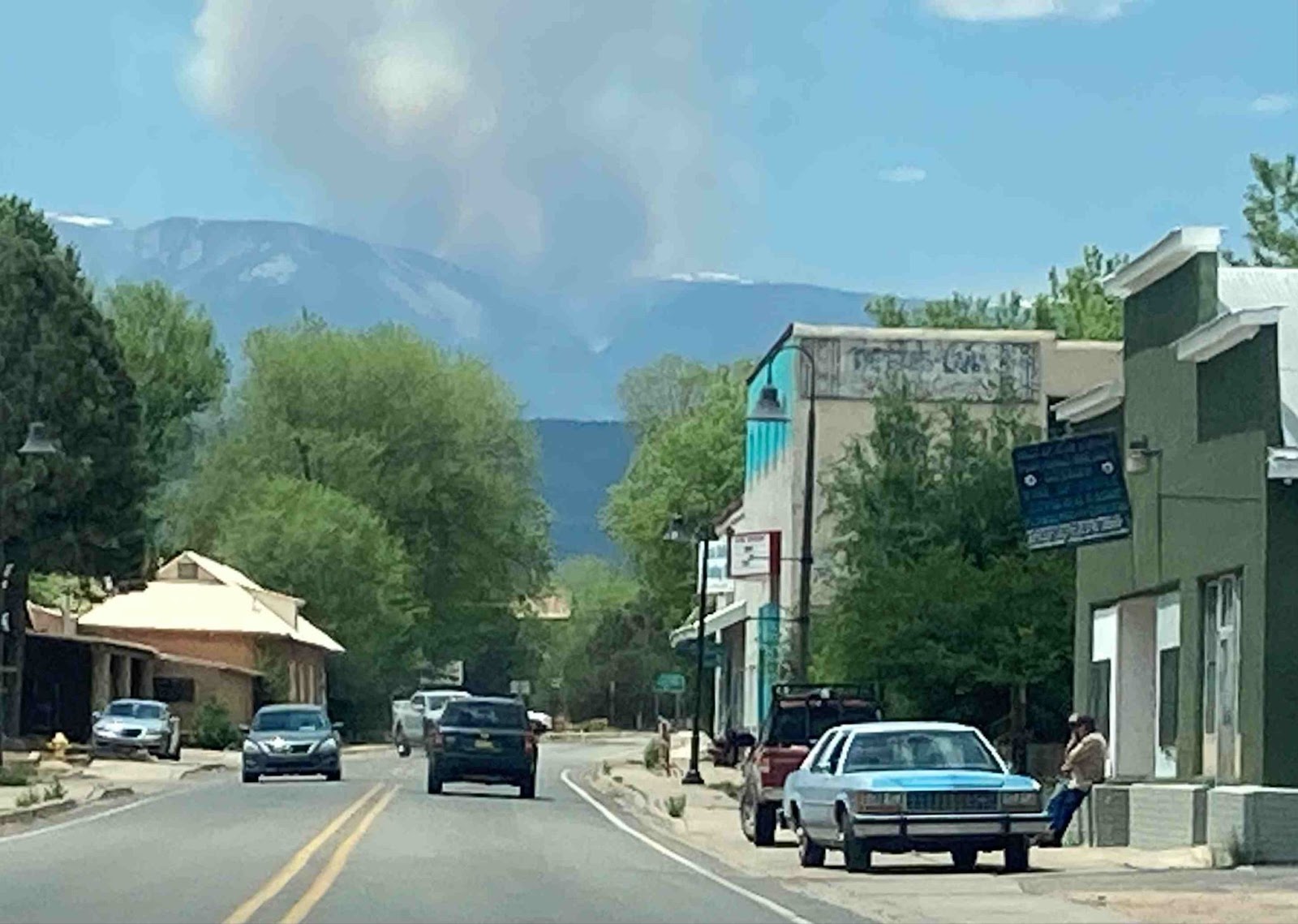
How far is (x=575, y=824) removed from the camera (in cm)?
3844

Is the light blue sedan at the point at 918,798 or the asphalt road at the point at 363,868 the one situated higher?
the light blue sedan at the point at 918,798

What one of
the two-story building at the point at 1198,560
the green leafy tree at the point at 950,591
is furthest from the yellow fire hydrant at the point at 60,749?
the two-story building at the point at 1198,560

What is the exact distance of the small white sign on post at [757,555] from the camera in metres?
64.2

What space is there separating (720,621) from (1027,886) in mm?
51199

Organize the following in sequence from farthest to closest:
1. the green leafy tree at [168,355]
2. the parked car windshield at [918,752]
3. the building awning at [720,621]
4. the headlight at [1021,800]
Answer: the green leafy tree at [168,355] < the building awning at [720,621] < the parked car windshield at [918,752] < the headlight at [1021,800]

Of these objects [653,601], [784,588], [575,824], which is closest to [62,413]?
[784,588]

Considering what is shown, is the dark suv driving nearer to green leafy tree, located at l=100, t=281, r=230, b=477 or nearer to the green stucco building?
the green stucco building

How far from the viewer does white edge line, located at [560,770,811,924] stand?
2208cm

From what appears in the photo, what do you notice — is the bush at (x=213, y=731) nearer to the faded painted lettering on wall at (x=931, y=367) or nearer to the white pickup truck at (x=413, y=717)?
the white pickup truck at (x=413, y=717)

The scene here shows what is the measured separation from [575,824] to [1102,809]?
8410 mm

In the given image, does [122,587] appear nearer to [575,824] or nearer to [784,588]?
[784,588]

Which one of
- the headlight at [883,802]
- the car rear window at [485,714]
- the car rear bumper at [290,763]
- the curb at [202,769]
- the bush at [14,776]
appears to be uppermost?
the car rear window at [485,714]

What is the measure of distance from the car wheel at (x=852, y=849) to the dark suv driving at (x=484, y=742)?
738 inches

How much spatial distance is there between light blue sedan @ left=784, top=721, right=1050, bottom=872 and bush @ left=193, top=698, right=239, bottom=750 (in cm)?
5378
